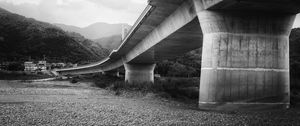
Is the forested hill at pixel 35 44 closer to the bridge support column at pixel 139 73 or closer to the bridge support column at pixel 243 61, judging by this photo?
the bridge support column at pixel 139 73

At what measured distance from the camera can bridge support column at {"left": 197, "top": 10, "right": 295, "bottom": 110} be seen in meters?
15.5

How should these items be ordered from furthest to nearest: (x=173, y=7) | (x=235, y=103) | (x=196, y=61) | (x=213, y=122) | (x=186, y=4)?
(x=196, y=61)
(x=173, y=7)
(x=186, y=4)
(x=235, y=103)
(x=213, y=122)

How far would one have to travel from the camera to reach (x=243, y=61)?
15.7 metres

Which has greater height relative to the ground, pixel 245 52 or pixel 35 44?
pixel 35 44

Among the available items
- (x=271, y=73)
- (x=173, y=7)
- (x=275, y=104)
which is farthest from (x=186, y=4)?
(x=275, y=104)

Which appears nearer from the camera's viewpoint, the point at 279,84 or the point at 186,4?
the point at 279,84

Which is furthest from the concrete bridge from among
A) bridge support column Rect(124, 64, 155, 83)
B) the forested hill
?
the forested hill

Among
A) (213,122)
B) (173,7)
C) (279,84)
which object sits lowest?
(213,122)

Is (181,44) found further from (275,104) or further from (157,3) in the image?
(275,104)

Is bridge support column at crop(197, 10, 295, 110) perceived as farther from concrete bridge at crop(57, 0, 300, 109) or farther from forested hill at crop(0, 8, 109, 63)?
forested hill at crop(0, 8, 109, 63)

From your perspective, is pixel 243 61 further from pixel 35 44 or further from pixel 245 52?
pixel 35 44

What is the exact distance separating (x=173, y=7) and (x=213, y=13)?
5218 mm

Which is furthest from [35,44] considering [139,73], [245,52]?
[245,52]

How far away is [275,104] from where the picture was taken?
16.0 meters
